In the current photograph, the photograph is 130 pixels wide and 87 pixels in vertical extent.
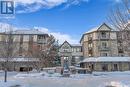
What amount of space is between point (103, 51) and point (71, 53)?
1426cm

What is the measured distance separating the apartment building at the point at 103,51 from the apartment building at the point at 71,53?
23.1ft

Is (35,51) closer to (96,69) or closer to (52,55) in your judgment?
(52,55)

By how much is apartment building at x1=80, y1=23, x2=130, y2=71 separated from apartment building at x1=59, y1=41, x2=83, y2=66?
7.04 m

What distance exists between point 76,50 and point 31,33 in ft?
57.6

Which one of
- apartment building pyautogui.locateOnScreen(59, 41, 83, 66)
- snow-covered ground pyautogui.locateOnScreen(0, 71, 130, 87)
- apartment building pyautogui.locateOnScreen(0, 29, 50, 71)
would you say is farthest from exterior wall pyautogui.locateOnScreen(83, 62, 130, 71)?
snow-covered ground pyautogui.locateOnScreen(0, 71, 130, 87)

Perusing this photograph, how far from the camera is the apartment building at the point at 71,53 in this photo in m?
79.6

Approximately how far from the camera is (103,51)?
70.9 m

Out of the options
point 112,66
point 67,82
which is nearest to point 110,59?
point 112,66

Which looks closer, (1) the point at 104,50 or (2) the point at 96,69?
(2) the point at 96,69

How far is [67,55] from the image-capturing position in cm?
8012

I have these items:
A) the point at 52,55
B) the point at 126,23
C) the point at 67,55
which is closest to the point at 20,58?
the point at 52,55

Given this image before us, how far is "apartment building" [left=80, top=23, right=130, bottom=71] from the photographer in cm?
6594

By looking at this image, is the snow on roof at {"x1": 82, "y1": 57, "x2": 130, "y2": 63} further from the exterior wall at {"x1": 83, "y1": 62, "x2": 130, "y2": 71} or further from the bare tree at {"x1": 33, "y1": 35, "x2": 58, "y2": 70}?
the bare tree at {"x1": 33, "y1": 35, "x2": 58, "y2": 70}

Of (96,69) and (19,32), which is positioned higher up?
(19,32)
